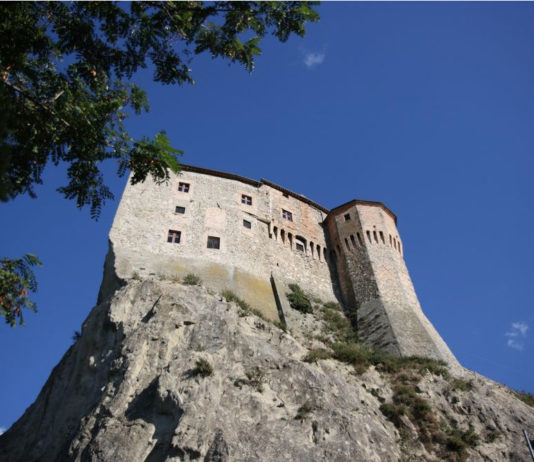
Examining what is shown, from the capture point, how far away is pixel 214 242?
22750 millimetres

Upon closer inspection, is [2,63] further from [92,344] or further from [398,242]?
[398,242]

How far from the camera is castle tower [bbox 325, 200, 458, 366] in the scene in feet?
64.6

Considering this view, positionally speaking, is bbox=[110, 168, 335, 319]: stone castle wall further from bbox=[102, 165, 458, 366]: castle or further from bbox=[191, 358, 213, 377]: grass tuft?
bbox=[191, 358, 213, 377]: grass tuft

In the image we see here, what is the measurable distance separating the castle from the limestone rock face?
269 centimetres

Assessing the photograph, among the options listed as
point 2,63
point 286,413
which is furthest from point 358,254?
point 2,63

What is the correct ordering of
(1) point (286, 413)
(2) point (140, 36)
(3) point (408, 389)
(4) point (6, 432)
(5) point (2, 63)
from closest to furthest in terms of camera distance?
(5) point (2, 63)
(2) point (140, 36)
(1) point (286, 413)
(3) point (408, 389)
(4) point (6, 432)

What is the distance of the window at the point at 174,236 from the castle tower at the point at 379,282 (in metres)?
10.2

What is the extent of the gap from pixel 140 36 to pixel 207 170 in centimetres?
1922

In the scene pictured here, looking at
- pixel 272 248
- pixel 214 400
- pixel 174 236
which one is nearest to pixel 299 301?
pixel 272 248

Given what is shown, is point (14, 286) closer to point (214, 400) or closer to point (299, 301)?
point (214, 400)

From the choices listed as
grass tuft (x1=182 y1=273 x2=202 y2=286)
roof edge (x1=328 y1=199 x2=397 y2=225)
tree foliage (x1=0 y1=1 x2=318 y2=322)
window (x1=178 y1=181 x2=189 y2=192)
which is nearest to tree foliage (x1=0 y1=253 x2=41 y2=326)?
tree foliage (x1=0 y1=1 x2=318 y2=322)

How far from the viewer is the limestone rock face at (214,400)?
11.2 metres

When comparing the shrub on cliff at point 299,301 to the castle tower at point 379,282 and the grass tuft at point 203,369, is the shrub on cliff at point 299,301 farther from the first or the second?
the grass tuft at point 203,369

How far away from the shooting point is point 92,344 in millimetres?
15891
